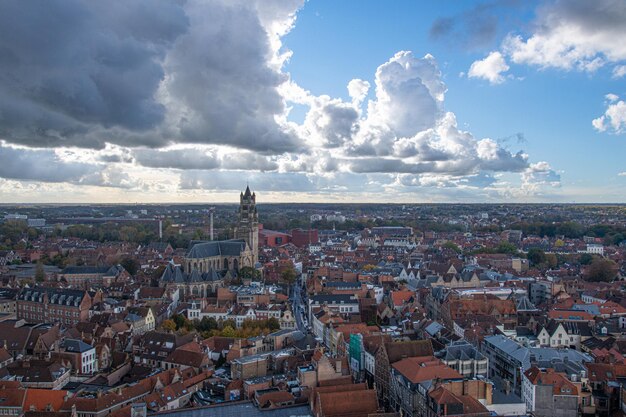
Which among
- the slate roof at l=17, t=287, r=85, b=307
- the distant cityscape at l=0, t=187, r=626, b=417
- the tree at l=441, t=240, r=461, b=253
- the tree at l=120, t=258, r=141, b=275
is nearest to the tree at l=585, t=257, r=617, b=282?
the distant cityscape at l=0, t=187, r=626, b=417

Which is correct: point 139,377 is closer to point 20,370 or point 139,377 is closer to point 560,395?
point 20,370

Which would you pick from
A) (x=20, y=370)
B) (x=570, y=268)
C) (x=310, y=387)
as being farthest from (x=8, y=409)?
(x=570, y=268)

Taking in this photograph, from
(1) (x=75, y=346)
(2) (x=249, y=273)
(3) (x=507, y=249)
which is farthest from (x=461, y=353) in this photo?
(3) (x=507, y=249)

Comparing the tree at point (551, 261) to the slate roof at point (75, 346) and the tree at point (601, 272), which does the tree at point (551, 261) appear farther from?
the slate roof at point (75, 346)

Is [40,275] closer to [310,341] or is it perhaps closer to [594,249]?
[310,341]

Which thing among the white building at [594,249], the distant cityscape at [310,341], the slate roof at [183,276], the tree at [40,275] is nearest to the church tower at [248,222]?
the distant cityscape at [310,341]

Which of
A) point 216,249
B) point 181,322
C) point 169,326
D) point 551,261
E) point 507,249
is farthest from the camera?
point 507,249

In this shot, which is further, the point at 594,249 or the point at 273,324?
the point at 594,249

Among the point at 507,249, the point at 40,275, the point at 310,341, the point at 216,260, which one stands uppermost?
the point at 216,260
